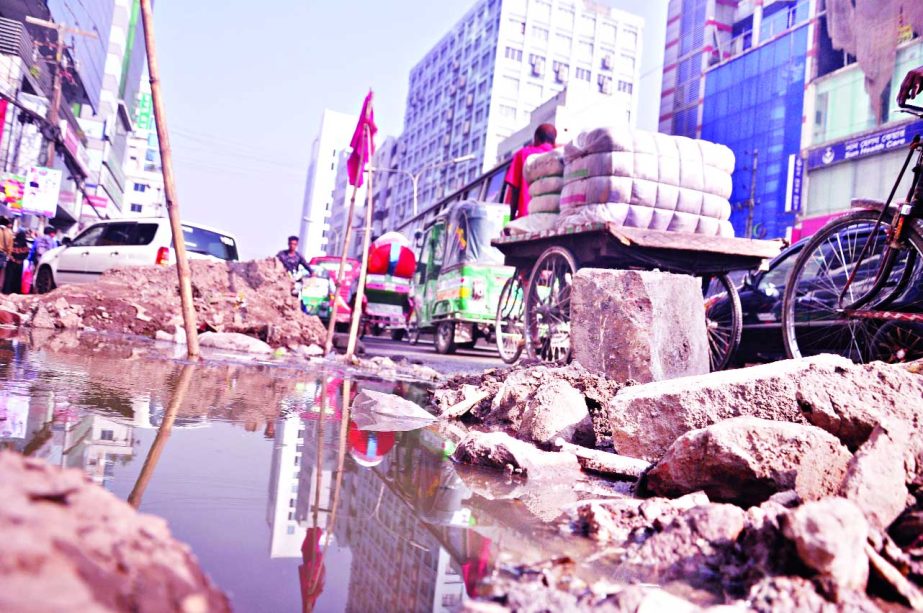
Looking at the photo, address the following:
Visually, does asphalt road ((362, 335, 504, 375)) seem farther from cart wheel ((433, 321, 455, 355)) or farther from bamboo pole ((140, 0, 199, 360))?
bamboo pole ((140, 0, 199, 360))

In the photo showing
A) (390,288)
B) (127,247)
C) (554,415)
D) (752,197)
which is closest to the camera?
(554,415)

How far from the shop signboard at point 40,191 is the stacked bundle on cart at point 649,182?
26573mm

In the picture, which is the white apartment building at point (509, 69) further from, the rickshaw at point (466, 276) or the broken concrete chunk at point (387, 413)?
the broken concrete chunk at point (387, 413)

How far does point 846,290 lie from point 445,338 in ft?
26.9

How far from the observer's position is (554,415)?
11.0 ft

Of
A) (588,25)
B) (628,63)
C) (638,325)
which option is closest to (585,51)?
(588,25)

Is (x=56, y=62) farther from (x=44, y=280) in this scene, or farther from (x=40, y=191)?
(x=44, y=280)

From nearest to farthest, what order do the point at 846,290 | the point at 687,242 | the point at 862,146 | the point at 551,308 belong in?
the point at 846,290, the point at 687,242, the point at 551,308, the point at 862,146

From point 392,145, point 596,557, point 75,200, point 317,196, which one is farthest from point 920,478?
point 317,196

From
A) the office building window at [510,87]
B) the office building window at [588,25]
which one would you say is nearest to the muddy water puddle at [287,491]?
the office building window at [510,87]

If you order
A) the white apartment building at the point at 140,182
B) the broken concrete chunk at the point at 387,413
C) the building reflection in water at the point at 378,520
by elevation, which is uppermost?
the white apartment building at the point at 140,182

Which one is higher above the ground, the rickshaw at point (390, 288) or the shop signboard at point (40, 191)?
the shop signboard at point (40, 191)

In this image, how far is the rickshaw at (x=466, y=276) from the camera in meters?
11.6

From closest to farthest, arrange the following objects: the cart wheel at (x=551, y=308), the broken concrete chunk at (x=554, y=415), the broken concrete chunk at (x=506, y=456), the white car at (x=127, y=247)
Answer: the broken concrete chunk at (x=506, y=456) → the broken concrete chunk at (x=554, y=415) → the cart wheel at (x=551, y=308) → the white car at (x=127, y=247)
